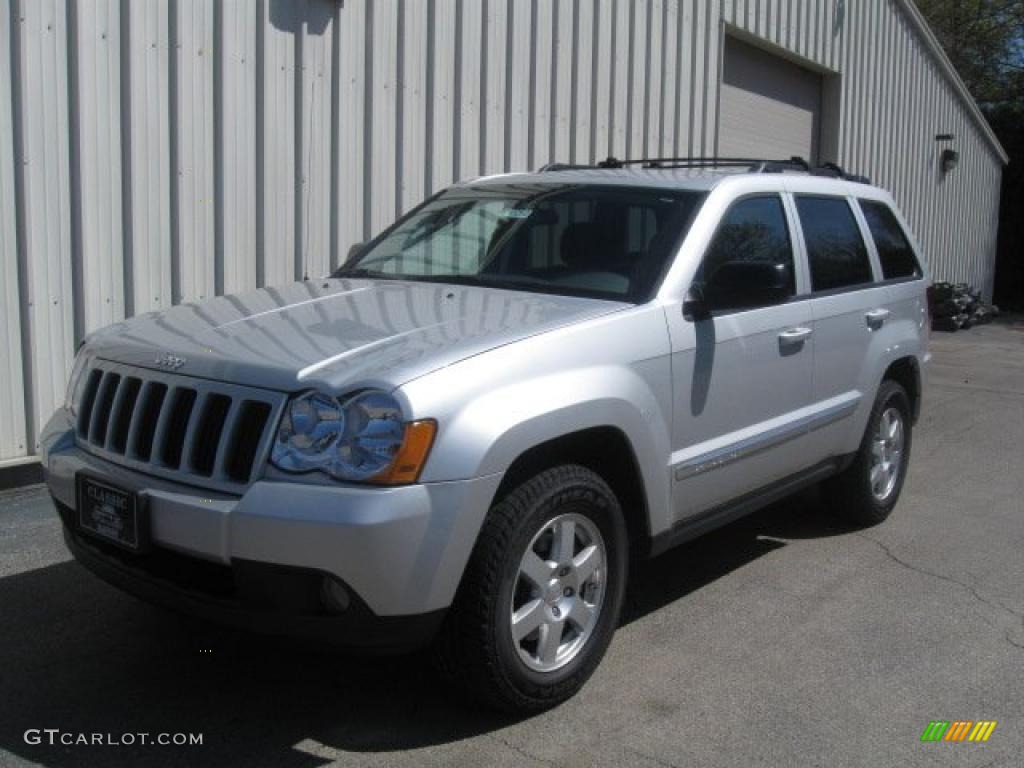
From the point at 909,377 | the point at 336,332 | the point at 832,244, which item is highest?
the point at 832,244

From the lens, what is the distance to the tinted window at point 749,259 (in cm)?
440

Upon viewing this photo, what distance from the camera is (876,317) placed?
5797mm

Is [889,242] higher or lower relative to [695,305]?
higher

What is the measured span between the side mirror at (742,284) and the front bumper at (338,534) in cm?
147

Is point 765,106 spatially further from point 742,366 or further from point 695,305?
point 695,305

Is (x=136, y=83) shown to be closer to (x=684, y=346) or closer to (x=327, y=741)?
(x=684, y=346)

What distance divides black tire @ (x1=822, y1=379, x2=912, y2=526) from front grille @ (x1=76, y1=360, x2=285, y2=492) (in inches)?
138

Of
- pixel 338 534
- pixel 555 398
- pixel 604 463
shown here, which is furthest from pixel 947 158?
pixel 338 534

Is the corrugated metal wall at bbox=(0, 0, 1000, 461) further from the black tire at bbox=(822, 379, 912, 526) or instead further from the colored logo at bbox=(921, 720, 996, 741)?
the colored logo at bbox=(921, 720, 996, 741)

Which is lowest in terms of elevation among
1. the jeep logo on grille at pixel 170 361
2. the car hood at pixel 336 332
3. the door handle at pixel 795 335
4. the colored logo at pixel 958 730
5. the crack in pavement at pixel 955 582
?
the crack in pavement at pixel 955 582

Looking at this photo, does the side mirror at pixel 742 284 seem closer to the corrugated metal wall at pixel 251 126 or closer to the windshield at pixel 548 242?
the windshield at pixel 548 242

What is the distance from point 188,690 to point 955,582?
3.43m

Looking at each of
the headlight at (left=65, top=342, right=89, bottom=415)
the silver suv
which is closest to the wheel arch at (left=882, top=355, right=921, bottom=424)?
the silver suv

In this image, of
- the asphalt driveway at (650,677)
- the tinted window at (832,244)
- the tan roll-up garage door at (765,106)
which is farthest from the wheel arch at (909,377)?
the tan roll-up garage door at (765,106)
